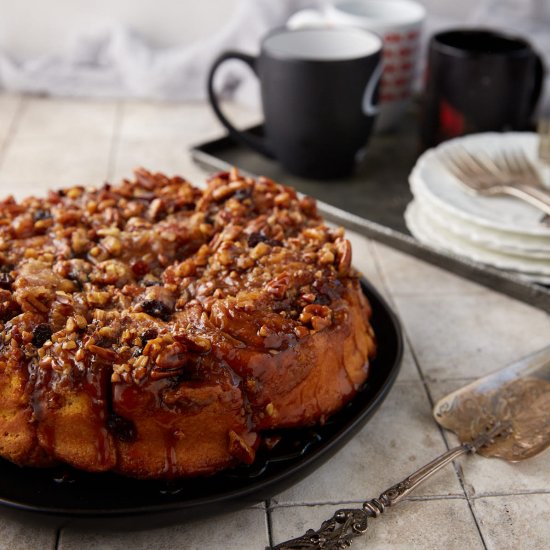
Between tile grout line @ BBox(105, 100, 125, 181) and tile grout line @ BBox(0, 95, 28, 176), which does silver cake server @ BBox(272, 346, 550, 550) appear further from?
tile grout line @ BBox(0, 95, 28, 176)

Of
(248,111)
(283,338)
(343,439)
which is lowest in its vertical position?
(248,111)

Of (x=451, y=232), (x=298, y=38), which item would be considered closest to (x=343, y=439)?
(x=451, y=232)

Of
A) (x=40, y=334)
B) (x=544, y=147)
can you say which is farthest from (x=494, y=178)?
(x=40, y=334)

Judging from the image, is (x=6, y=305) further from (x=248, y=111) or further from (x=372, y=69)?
(x=248, y=111)

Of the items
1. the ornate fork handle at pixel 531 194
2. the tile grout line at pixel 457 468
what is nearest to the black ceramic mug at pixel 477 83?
the ornate fork handle at pixel 531 194

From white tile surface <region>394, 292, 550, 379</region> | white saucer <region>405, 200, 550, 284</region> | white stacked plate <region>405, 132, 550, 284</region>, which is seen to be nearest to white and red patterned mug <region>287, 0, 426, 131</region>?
white stacked plate <region>405, 132, 550, 284</region>

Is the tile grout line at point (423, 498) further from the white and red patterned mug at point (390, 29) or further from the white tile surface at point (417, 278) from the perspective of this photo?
the white and red patterned mug at point (390, 29)

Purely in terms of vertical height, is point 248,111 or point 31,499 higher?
point 31,499
